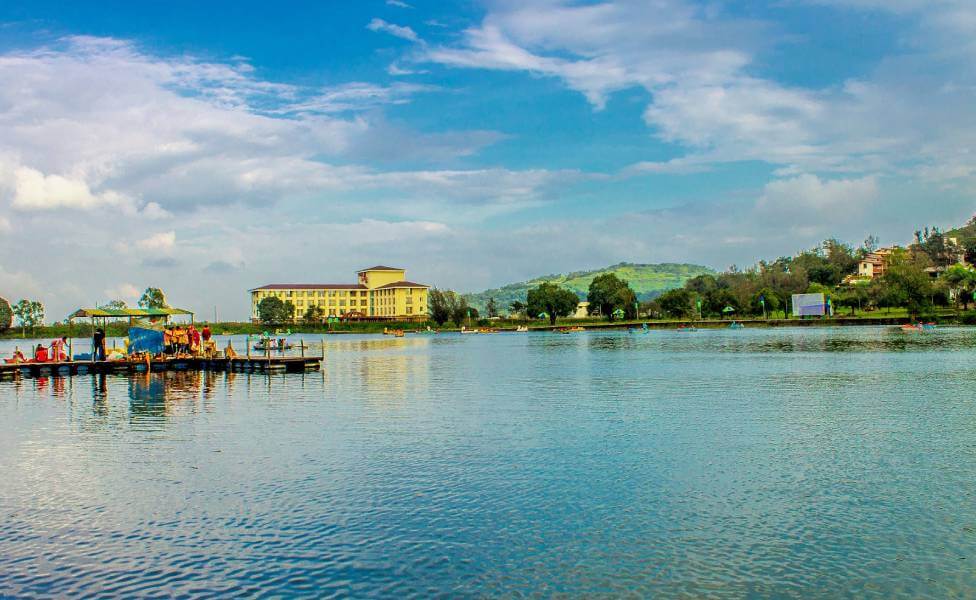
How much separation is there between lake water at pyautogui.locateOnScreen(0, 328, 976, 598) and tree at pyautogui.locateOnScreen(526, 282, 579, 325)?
147491mm

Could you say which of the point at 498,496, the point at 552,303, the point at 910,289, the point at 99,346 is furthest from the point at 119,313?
the point at 552,303

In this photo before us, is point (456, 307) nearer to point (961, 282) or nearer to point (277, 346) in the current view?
point (961, 282)

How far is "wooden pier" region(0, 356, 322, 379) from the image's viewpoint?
173 feet

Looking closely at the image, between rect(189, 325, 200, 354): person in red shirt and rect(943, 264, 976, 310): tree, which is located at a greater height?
rect(943, 264, 976, 310): tree

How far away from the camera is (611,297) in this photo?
177 m

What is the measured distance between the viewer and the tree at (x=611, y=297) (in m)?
174

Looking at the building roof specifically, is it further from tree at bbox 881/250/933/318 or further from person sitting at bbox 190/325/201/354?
tree at bbox 881/250/933/318

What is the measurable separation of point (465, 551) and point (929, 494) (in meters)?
10.5

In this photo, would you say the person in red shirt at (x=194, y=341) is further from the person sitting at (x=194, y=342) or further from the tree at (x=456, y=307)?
the tree at (x=456, y=307)

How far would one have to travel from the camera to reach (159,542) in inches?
559

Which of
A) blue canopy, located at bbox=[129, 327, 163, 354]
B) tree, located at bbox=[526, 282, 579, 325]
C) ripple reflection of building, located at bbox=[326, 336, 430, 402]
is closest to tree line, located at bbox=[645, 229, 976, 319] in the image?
tree, located at bbox=[526, 282, 579, 325]

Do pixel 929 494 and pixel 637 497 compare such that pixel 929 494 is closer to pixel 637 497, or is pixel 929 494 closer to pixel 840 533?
pixel 840 533

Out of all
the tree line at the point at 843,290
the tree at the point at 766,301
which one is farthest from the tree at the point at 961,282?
the tree at the point at 766,301

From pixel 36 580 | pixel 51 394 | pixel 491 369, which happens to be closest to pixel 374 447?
pixel 36 580
